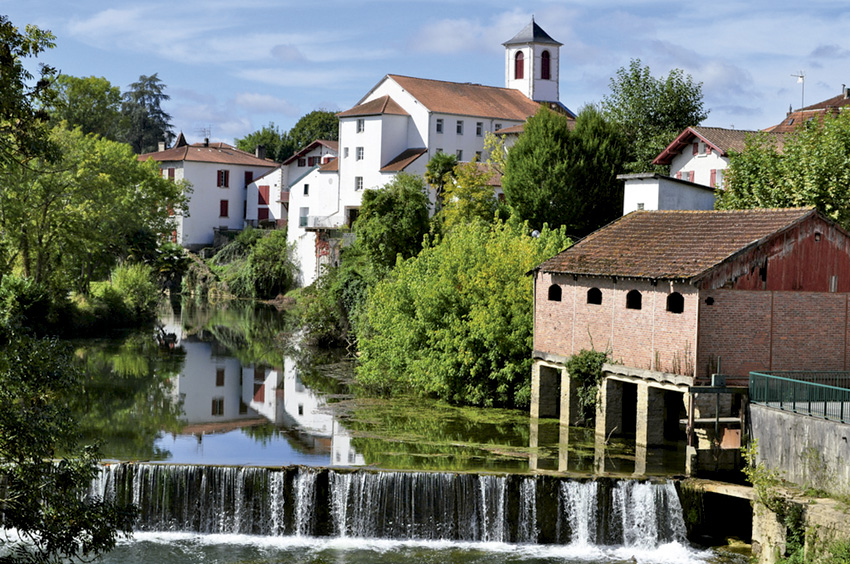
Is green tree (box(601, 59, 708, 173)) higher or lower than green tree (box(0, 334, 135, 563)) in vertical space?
higher

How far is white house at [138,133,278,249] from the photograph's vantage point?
94.5 meters

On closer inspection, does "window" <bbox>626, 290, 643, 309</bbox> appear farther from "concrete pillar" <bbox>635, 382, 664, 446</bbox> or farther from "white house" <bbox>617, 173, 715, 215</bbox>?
"white house" <bbox>617, 173, 715, 215</bbox>

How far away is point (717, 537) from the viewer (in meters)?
25.9

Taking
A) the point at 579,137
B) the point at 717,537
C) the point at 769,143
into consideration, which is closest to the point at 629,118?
the point at 579,137

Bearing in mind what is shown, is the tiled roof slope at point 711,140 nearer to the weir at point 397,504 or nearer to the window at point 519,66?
the weir at point 397,504

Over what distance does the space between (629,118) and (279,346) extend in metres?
27.4

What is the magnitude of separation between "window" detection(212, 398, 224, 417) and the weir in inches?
391

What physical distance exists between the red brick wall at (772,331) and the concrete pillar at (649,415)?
2063 millimetres

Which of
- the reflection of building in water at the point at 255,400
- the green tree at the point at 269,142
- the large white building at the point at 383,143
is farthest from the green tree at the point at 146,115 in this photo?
the reflection of building in water at the point at 255,400

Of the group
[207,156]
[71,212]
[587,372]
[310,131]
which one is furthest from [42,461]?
[310,131]

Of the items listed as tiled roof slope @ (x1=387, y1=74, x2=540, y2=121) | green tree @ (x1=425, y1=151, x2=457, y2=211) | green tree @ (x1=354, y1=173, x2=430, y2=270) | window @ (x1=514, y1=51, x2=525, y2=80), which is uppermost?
window @ (x1=514, y1=51, x2=525, y2=80)

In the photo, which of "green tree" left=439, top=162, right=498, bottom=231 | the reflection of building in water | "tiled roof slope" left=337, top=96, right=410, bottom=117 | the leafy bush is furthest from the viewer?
"tiled roof slope" left=337, top=96, right=410, bottom=117

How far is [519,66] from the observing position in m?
91.8

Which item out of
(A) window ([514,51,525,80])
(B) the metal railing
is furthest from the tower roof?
(B) the metal railing
